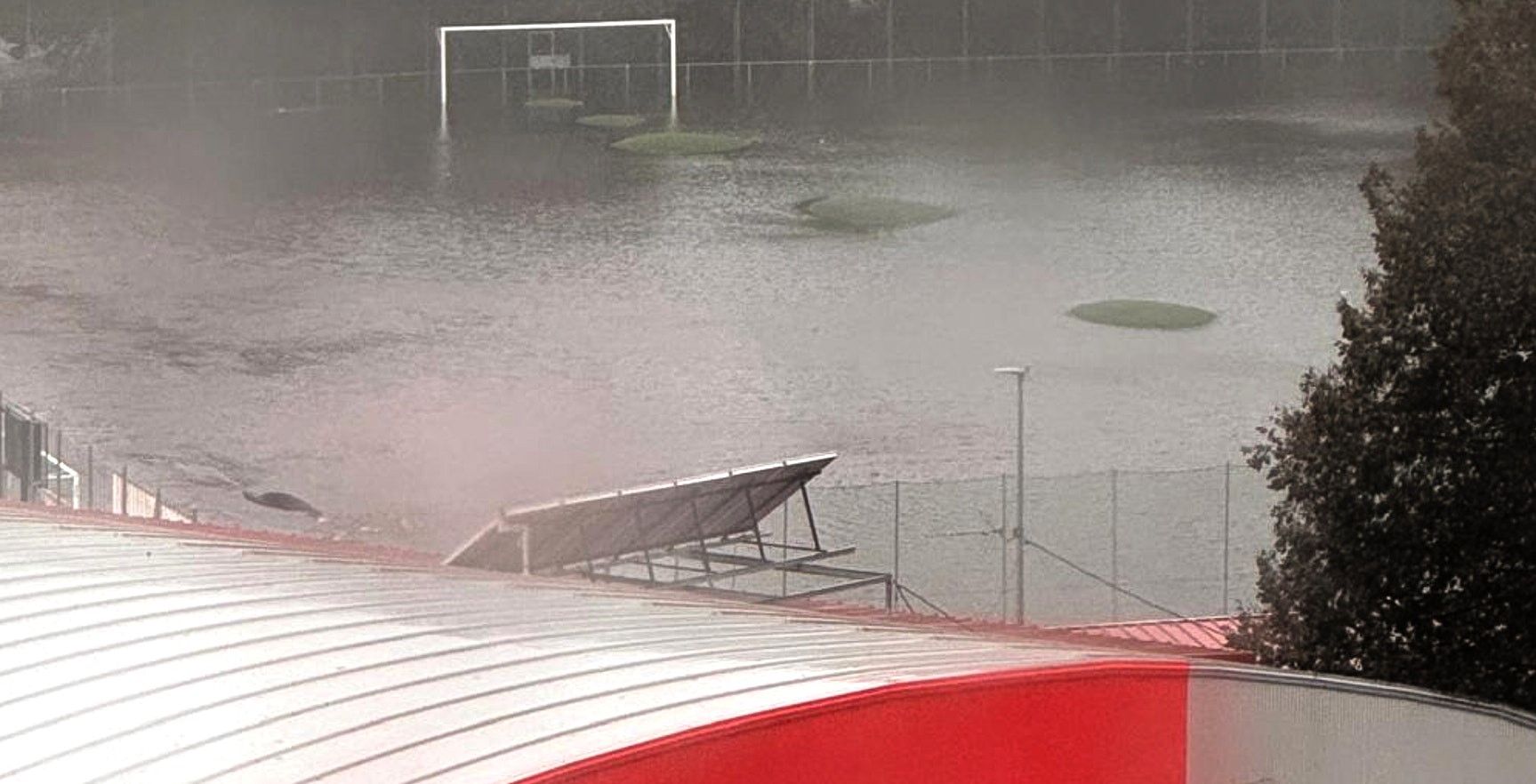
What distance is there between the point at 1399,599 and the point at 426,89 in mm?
40753

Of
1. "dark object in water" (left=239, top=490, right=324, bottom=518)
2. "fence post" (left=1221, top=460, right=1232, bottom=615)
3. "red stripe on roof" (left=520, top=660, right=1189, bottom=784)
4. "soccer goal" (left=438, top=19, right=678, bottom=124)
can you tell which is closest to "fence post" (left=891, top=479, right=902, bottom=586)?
"fence post" (left=1221, top=460, right=1232, bottom=615)

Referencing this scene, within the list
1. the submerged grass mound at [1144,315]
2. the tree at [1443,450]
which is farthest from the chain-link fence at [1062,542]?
the submerged grass mound at [1144,315]

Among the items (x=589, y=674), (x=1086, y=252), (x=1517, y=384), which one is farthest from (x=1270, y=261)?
(x=589, y=674)

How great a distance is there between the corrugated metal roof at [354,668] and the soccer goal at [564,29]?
133 ft

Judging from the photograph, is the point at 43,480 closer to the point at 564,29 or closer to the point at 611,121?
the point at 611,121

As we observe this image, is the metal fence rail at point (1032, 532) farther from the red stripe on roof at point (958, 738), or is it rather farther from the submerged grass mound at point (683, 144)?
the submerged grass mound at point (683, 144)

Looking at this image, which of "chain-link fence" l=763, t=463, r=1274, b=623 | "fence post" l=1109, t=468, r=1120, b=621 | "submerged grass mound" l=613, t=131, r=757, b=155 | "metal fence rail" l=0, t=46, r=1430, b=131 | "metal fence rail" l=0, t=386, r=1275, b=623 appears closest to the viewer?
"fence post" l=1109, t=468, r=1120, b=621

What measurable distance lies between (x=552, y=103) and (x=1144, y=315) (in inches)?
868

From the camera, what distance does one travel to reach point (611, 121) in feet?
148

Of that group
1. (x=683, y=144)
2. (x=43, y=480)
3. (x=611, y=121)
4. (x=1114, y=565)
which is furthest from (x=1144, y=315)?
(x=611, y=121)

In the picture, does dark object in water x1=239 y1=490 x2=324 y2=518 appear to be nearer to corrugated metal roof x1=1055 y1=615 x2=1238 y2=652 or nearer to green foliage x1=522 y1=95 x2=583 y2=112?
corrugated metal roof x1=1055 y1=615 x2=1238 y2=652

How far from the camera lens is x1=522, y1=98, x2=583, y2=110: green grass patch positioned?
47.2 metres

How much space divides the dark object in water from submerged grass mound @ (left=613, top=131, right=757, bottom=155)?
903 inches

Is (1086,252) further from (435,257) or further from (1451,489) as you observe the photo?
(1451,489)
